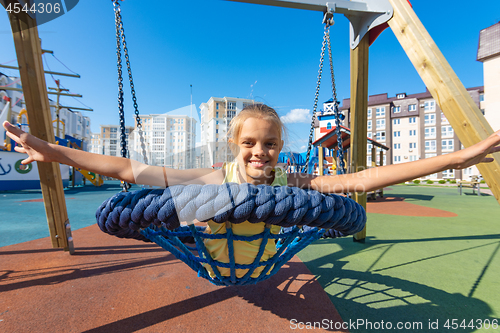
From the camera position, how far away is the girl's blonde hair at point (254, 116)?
1.34 metres

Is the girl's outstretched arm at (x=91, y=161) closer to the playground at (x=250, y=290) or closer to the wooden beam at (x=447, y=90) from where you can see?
the playground at (x=250, y=290)

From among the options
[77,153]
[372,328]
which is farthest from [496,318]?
[77,153]

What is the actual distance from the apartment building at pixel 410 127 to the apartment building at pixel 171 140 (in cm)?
3158

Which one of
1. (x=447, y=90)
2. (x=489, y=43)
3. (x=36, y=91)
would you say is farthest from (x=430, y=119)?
(x=36, y=91)

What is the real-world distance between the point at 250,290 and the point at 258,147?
4.73 feet

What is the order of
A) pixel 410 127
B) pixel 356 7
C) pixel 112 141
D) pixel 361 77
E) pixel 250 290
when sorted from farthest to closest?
1. pixel 410 127
2. pixel 112 141
3. pixel 361 77
4. pixel 356 7
5. pixel 250 290

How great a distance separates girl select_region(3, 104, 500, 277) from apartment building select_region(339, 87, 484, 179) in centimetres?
3147

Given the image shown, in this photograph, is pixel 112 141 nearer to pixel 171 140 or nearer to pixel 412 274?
pixel 171 140

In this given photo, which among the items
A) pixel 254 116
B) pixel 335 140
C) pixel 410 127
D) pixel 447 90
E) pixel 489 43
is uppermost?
pixel 489 43

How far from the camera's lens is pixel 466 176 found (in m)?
28.3

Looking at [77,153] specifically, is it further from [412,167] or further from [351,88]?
[351,88]

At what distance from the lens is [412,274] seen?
235cm

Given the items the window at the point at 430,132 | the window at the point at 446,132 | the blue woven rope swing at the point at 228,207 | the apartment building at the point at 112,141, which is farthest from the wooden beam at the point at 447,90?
the window at the point at 430,132

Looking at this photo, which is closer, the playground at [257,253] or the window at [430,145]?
the playground at [257,253]
